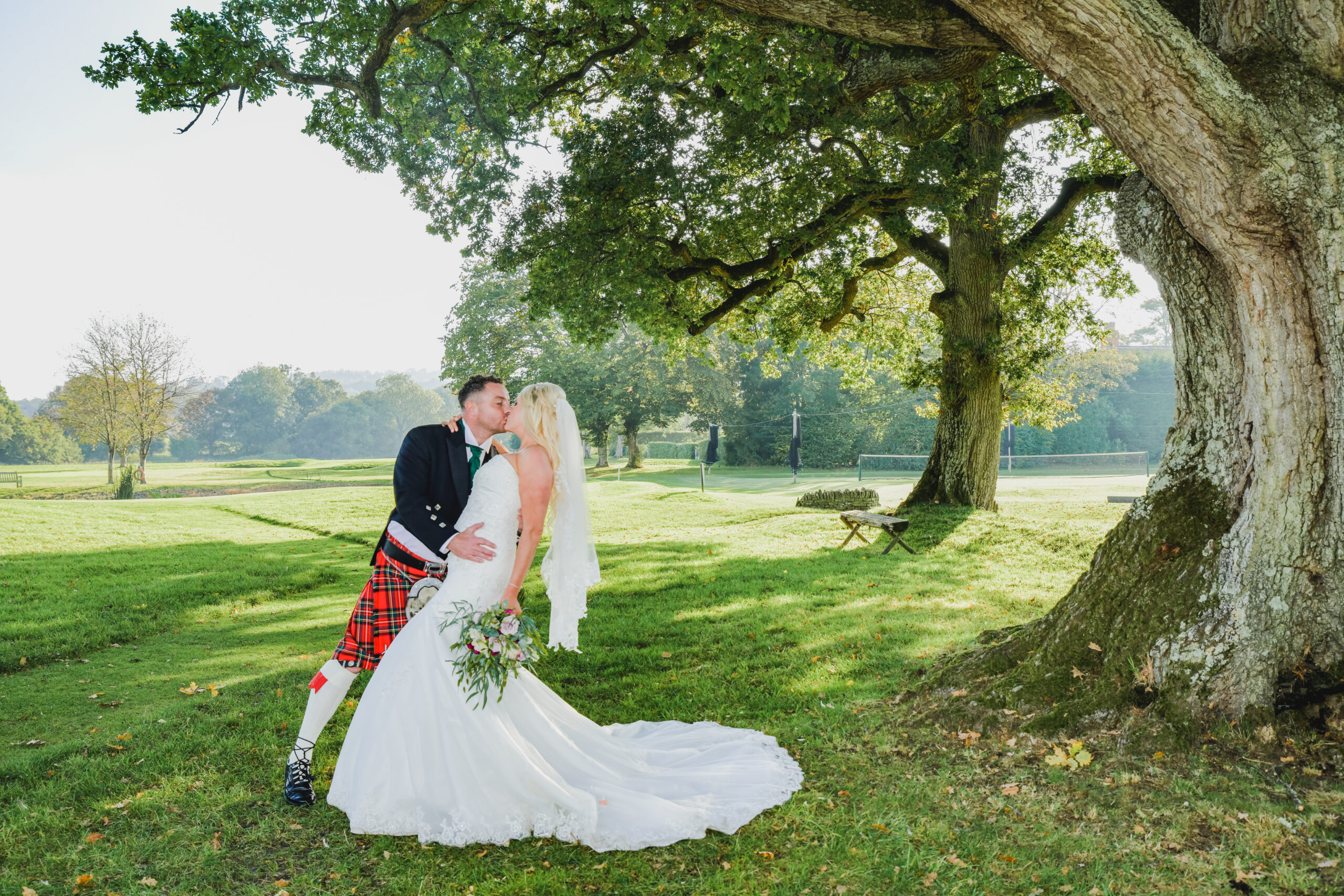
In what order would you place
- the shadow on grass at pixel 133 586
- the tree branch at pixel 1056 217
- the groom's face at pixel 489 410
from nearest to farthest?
the groom's face at pixel 489 410
the shadow on grass at pixel 133 586
the tree branch at pixel 1056 217

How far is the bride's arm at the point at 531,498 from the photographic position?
4.41 metres

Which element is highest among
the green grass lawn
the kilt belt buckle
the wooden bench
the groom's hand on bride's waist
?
the groom's hand on bride's waist

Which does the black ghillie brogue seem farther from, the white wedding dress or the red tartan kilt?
the red tartan kilt

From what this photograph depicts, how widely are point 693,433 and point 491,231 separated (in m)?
53.3

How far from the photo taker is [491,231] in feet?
44.2

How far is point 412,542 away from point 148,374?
4568 centimetres

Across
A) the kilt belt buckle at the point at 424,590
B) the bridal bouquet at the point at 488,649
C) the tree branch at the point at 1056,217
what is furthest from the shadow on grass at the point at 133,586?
the tree branch at the point at 1056,217

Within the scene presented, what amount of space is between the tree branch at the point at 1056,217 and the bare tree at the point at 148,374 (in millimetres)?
42507

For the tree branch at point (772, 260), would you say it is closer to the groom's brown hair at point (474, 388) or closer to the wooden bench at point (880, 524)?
the wooden bench at point (880, 524)

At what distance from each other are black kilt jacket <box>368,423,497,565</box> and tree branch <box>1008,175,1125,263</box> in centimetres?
1231

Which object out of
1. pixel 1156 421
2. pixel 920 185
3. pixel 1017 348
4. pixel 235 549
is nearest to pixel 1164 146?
pixel 920 185

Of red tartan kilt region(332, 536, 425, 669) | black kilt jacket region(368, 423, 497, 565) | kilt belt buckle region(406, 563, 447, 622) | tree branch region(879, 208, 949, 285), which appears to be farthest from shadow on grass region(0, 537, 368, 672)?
tree branch region(879, 208, 949, 285)

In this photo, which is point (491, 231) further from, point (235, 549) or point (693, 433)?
point (693, 433)

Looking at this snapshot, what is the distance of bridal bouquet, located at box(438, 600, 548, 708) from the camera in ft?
13.4
